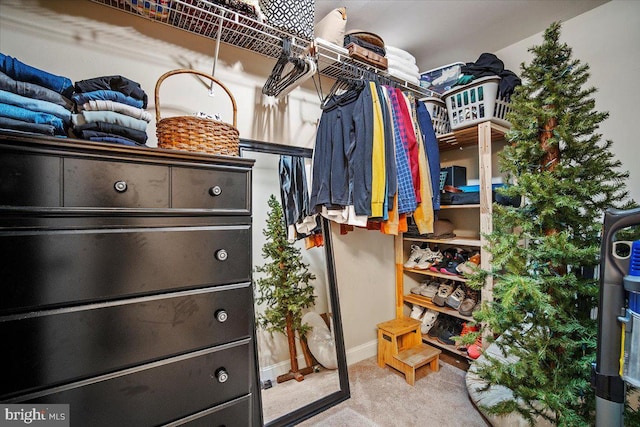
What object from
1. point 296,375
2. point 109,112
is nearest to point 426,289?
point 296,375

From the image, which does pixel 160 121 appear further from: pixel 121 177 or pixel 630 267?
pixel 630 267

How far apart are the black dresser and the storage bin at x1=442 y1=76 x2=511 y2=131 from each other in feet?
5.20

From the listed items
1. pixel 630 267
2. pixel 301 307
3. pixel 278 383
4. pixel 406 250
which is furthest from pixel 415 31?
pixel 278 383

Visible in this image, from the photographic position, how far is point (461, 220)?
238 centimetres

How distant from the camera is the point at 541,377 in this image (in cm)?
100

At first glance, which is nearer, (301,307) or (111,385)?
(111,385)

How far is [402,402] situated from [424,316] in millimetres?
784

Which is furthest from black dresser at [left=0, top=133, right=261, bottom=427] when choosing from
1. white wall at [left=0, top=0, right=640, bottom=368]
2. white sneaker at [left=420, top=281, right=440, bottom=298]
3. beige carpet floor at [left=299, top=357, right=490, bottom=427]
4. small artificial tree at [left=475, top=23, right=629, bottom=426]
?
white sneaker at [left=420, top=281, right=440, bottom=298]

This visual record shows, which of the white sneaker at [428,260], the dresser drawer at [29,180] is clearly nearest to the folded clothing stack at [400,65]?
the white sneaker at [428,260]

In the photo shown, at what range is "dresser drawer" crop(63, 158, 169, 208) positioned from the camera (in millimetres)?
783

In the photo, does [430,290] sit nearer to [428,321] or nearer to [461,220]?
[428,321]

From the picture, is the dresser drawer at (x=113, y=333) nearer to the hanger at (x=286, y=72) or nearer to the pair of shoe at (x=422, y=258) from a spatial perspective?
the hanger at (x=286, y=72)

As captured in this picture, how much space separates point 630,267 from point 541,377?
0.55m

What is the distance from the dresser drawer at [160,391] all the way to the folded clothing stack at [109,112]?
0.76 m
